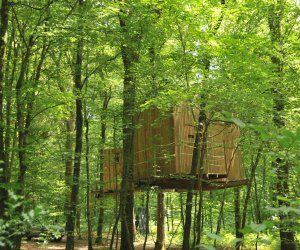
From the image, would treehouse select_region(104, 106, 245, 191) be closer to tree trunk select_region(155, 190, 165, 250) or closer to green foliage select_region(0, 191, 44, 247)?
tree trunk select_region(155, 190, 165, 250)

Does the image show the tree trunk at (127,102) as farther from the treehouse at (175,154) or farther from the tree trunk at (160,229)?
the tree trunk at (160,229)

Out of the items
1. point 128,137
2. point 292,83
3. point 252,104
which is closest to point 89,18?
point 128,137

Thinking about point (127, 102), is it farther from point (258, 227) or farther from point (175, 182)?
point (258, 227)

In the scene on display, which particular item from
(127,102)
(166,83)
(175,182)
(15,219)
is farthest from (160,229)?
(15,219)

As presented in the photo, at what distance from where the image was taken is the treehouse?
982 centimetres

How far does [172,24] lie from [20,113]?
3.87 m

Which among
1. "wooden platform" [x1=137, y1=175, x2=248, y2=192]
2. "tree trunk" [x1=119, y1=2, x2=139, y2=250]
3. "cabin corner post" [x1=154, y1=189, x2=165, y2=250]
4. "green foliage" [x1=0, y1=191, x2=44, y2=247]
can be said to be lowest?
"cabin corner post" [x1=154, y1=189, x2=165, y2=250]

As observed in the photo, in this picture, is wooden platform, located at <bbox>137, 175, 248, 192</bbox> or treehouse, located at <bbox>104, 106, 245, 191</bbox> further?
wooden platform, located at <bbox>137, 175, 248, 192</bbox>

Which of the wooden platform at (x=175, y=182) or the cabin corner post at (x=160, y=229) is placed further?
the cabin corner post at (x=160, y=229)

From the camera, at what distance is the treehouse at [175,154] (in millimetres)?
9820

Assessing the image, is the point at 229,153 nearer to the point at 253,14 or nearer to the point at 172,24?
the point at 253,14

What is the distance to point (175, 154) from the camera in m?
9.97

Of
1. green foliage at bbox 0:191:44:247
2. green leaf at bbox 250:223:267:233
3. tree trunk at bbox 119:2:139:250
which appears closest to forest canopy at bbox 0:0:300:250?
tree trunk at bbox 119:2:139:250

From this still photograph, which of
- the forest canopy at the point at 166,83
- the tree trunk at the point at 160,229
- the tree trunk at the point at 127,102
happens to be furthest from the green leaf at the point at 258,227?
the tree trunk at the point at 160,229
